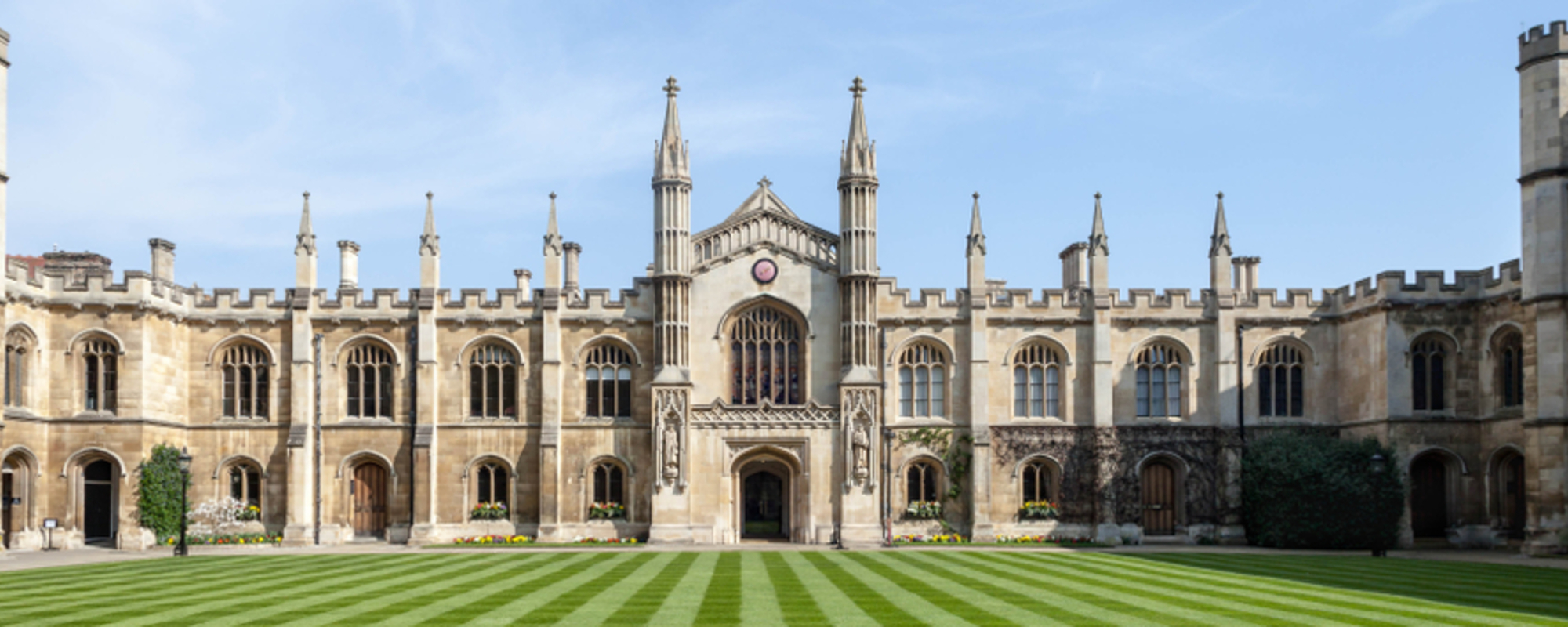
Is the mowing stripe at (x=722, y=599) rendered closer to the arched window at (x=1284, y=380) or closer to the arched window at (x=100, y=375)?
the arched window at (x=1284, y=380)

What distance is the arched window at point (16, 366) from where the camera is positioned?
37.4 m

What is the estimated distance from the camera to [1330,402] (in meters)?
42.1

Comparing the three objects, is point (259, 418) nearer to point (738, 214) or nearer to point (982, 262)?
point (738, 214)

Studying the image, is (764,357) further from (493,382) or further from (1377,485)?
(1377,485)

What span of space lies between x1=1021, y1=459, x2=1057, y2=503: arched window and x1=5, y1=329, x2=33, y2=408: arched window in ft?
97.4

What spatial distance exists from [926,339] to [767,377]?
5.19 m

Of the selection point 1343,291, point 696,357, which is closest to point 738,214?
point 696,357

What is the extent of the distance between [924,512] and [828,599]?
21.8m

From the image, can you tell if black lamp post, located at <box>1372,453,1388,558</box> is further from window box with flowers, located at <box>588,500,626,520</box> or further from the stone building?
window box with flowers, located at <box>588,500,626,520</box>

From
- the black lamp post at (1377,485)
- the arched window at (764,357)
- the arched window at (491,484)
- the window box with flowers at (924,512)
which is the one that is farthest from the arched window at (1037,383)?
the arched window at (491,484)

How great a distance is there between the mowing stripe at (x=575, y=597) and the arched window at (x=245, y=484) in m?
18.5

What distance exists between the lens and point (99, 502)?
134 ft

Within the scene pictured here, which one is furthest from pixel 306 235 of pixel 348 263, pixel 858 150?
pixel 858 150

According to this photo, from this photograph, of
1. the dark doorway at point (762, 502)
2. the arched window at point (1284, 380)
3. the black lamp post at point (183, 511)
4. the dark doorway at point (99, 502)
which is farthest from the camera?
the dark doorway at point (762, 502)
